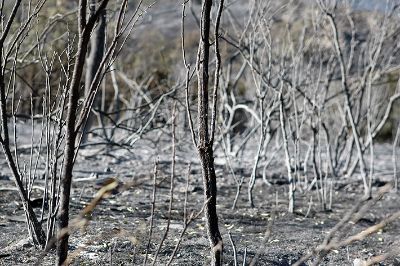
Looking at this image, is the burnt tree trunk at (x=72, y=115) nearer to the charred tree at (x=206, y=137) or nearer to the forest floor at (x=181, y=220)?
the forest floor at (x=181, y=220)

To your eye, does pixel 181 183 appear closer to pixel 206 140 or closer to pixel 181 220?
pixel 181 220

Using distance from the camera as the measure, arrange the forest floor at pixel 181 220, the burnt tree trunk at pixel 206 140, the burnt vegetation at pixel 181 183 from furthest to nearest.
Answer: the forest floor at pixel 181 220, the burnt tree trunk at pixel 206 140, the burnt vegetation at pixel 181 183

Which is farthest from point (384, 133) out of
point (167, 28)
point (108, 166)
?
point (108, 166)

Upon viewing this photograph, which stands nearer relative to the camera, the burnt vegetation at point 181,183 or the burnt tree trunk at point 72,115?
the burnt tree trunk at point 72,115

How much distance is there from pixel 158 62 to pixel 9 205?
12.5 m

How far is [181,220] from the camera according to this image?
14.4 feet

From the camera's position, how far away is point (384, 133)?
17.0 metres

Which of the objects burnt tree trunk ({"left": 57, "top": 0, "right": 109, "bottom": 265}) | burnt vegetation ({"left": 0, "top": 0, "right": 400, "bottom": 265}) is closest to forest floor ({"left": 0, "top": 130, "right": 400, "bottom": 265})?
burnt vegetation ({"left": 0, "top": 0, "right": 400, "bottom": 265})

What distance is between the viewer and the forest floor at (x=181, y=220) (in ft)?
11.0

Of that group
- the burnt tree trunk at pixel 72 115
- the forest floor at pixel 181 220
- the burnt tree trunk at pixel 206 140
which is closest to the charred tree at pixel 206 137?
the burnt tree trunk at pixel 206 140

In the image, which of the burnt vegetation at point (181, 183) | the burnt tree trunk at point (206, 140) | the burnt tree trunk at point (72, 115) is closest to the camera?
the burnt tree trunk at point (72, 115)

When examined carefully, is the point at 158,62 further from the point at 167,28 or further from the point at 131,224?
the point at 131,224

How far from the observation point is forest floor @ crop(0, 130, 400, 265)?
336cm

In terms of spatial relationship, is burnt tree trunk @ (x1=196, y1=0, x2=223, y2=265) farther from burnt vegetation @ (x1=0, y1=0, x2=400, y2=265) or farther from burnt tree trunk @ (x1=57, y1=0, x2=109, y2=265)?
burnt tree trunk @ (x1=57, y1=0, x2=109, y2=265)
